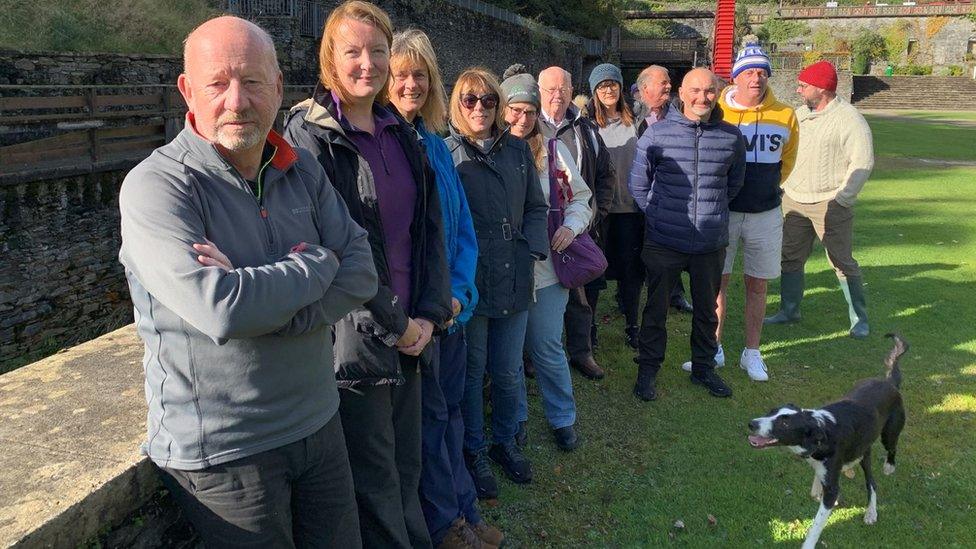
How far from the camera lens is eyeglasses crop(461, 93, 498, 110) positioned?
11.1ft

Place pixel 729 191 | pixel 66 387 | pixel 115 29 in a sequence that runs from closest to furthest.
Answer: pixel 66 387 → pixel 729 191 → pixel 115 29

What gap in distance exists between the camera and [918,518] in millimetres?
3469

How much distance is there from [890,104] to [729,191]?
4543 cm

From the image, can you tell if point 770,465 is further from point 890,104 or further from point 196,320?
point 890,104

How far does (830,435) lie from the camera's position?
325 cm

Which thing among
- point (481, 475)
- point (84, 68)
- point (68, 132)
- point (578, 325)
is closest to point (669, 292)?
point (578, 325)

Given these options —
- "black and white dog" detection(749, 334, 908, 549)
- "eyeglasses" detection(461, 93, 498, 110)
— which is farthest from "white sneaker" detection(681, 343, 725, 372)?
"eyeglasses" detection(461, 93, 498, 110)

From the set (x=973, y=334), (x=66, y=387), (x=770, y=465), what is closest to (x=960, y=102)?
(x=973, y=334)

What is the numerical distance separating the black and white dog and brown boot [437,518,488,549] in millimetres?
1311

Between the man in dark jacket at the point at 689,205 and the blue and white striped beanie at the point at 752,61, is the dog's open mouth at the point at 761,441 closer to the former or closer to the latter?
the man in dark jacket at the point at 689,205

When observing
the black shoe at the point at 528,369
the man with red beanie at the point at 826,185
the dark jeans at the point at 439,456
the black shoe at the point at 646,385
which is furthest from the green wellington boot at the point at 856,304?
the dark jeans at the point at 439,456

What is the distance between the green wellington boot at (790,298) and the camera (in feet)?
20.7

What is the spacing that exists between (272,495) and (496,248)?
1.85 meters

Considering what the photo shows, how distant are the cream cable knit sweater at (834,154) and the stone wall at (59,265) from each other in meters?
9.47
